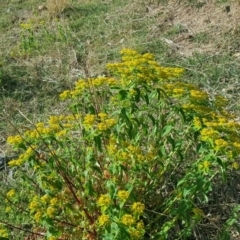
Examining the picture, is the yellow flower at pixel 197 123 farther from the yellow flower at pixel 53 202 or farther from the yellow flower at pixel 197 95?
the yellow flower at pixel 53 202

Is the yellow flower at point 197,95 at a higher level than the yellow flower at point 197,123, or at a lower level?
higher

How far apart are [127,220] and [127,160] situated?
1.33 feet

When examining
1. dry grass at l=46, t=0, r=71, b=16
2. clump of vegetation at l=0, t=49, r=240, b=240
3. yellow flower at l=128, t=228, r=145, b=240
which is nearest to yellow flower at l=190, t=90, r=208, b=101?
clump of vegetation at l=0, t=49, r=240, b=240

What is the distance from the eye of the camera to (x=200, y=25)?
620 cm

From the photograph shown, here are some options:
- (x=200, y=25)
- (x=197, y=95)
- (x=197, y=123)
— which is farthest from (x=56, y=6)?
(x=197, y=123)

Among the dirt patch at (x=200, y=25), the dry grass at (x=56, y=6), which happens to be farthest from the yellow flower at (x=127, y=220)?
the dry grass at (x=56, y=6)

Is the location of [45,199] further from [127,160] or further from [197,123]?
[197,123]

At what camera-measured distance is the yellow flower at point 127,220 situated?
8.47 ft

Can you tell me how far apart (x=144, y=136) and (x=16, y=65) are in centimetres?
303

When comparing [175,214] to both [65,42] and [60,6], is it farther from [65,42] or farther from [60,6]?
[60,6]

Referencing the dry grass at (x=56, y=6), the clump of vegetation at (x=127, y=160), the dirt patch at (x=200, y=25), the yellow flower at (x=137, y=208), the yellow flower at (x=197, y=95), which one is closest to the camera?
the yellow flower at (x=137, y=208)

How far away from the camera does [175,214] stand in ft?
9.80

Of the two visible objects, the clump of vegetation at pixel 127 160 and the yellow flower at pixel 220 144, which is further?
the clump of vegetation at pixel 127 160

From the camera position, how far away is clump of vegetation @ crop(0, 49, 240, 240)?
2.79 meters
